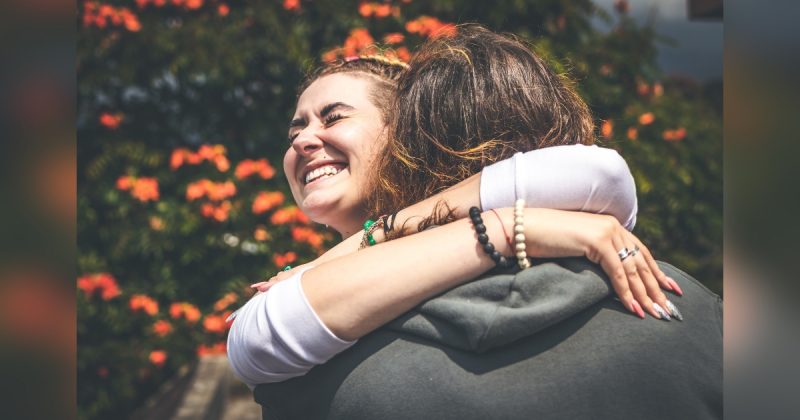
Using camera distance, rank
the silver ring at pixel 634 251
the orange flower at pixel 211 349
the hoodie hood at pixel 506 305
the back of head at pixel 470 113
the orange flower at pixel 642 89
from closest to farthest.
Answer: the hoodie hood at pixel 506 305 < the silver ring at pixel 634 251 < the back of head at pixel 470 113 < the orange flower at pixel 211 349 < the orange flower at pixel 642 89

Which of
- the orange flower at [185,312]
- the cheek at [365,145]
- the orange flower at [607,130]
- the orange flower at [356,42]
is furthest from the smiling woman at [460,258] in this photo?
the orange flower at [185,312]

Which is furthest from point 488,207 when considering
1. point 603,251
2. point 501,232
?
point 603,251

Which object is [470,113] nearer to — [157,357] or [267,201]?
[267,201]

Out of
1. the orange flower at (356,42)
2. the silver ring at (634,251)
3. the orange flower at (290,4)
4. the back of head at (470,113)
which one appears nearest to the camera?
the silver ring at (634,251)

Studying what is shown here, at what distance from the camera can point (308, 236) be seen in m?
4.63

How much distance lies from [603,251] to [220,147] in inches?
158

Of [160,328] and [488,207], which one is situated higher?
[488,207]

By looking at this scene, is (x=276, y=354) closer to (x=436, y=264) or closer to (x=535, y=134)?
(x=436, y=264)

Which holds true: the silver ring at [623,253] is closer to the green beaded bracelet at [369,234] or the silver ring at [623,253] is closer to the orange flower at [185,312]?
the green beaded bracelet at [369,234]

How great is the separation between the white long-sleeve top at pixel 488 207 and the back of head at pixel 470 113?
0.12 metres

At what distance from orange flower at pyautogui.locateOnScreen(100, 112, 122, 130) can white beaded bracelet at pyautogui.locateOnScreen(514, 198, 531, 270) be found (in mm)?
4322

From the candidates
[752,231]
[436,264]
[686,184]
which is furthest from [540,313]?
[686,184]

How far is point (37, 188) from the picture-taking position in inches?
20.3

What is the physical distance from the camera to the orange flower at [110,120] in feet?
16.3
